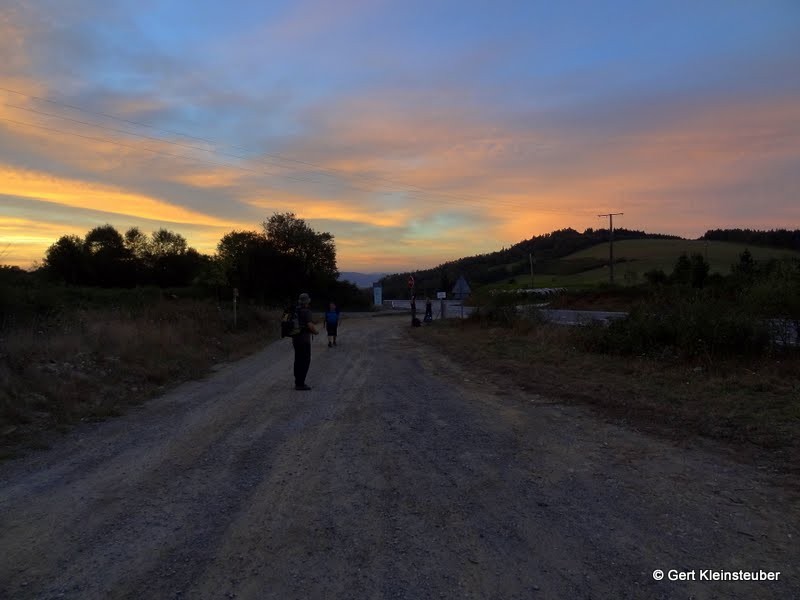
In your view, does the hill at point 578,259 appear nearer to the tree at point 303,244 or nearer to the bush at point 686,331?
the tree at point 303,244

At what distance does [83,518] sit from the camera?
4402 mm

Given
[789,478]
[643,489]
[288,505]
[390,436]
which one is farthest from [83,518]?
[789,478]

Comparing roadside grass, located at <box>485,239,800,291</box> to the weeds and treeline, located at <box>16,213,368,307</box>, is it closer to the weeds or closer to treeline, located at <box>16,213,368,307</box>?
treeline, located at <box>16,213,368,307</box>

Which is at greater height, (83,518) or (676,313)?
(676,313)

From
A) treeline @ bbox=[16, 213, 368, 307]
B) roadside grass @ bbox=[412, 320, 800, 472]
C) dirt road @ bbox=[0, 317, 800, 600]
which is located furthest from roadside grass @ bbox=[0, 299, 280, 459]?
treeline @ bbox=[16, 213, 368, 307]

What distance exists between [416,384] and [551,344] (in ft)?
19.4

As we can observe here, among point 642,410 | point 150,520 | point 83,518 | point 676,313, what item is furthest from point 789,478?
point 676,313

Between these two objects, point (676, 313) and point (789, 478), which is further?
point (676, 313)

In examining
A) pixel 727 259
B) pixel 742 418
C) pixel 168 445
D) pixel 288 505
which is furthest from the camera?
pixel 727 259

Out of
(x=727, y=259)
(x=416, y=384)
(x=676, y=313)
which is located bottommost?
(x=416, y=384)

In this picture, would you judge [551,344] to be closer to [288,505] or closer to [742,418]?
[742,418]

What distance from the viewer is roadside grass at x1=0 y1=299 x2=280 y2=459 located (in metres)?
8.20

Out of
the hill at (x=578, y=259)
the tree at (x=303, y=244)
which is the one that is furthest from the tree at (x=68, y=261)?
the hill at (x=578, y=259)

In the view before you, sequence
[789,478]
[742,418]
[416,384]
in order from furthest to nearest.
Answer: [416,384], [742,418], [789,478]
